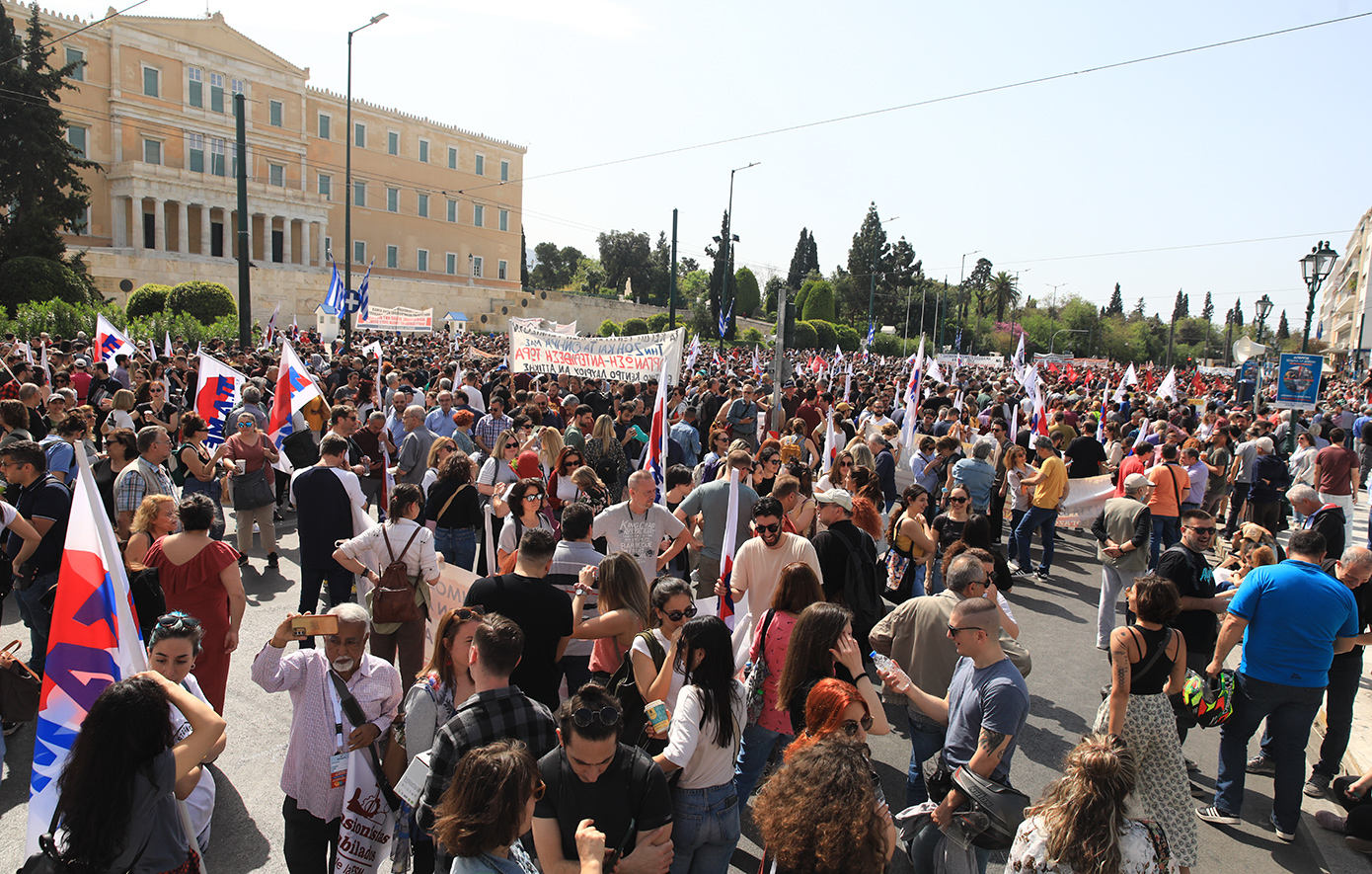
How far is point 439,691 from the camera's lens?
3367 millimetres

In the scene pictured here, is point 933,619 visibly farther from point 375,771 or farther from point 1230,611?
point 375,771

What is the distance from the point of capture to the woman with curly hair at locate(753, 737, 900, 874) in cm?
234

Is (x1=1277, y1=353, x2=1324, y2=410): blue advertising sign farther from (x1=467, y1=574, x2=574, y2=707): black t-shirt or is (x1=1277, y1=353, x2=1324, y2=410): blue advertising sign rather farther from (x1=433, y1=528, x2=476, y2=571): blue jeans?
(x1=467, y1=574, x2=574, y2=707): black t-shirt

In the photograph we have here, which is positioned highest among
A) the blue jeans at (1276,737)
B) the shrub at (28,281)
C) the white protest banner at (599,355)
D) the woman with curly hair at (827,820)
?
the shrub at (28,281)

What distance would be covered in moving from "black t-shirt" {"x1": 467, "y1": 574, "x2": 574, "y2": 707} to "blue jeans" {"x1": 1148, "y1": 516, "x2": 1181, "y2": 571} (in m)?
7.40

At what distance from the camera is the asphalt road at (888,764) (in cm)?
414

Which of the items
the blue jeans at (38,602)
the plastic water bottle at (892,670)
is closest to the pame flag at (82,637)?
the blue jeans at (38,602)

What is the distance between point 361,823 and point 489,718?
82cm

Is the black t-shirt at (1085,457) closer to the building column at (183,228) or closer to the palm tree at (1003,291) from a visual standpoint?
the building column at (183,228)

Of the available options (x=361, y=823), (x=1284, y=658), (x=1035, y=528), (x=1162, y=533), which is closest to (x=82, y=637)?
(x=361, y=823)

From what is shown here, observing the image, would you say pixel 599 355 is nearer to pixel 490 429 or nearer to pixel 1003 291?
pixel 490 429

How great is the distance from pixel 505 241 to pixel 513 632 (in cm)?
7296

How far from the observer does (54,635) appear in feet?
9.96

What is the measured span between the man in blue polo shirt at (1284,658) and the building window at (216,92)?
206 ft
